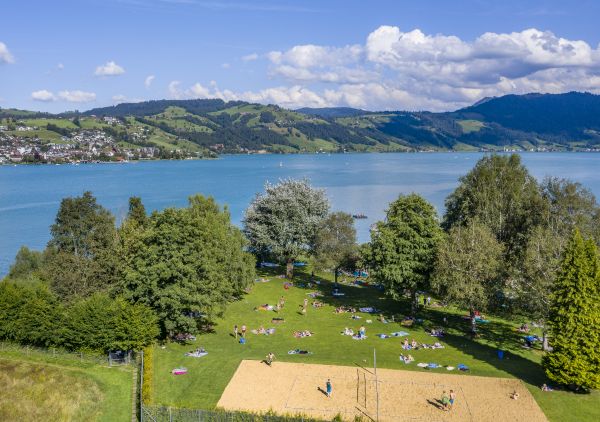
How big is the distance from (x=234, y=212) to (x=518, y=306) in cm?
10584

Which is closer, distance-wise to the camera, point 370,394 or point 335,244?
point 370,394

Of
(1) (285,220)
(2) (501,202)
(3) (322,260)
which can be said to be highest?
(2) (501,202)

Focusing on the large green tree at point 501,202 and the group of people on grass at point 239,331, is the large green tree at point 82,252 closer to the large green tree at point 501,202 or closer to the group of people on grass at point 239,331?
the group of people on grass at point 239,331

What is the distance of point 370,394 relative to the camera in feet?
110

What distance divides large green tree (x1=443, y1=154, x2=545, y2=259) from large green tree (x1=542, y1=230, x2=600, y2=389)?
2494cm

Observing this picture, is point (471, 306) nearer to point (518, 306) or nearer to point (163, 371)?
point (518, 306)

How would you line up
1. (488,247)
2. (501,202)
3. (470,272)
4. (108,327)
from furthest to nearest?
(501,202) → (488,247) → (470,272) → (108,327)

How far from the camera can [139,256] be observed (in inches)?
1730

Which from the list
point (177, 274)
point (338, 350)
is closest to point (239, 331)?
point (177, 274)

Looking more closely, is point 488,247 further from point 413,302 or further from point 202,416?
point 202,416

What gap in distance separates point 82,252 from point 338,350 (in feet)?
122

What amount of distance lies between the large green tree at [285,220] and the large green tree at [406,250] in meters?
13.8

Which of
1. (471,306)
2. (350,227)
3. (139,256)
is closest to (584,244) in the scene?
(471,306)

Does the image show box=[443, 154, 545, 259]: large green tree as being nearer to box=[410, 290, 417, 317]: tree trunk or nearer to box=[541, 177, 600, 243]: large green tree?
box=[541, 177, 600, 243]: large green tree
